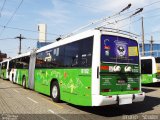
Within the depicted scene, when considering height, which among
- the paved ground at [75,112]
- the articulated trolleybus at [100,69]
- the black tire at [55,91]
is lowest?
the paved ground at [75,112]

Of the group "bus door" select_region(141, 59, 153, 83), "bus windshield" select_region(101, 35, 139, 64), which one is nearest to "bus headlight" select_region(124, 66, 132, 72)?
"bus windshield" select_region(101, 35, 139, 64)

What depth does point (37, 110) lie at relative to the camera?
10289 mm

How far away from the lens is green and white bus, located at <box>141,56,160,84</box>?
22109 millimetres

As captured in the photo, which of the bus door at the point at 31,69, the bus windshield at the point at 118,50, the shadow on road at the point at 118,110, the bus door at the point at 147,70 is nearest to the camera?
the bus windshield at the point at 118,50

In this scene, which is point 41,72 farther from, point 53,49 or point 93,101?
point 93,101

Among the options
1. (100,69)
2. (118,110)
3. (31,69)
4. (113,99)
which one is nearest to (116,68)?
(100,69)

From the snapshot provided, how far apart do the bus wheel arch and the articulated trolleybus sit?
14.3 inches

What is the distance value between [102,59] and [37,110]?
3.39m

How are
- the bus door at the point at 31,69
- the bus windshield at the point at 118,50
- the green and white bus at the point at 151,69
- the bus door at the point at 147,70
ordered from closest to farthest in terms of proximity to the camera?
the bus windshield at the point at 118,50 → the bus door at the point at 31,69 → the green and white bus at the point at 151,69 → the bus door at the point at 147,70

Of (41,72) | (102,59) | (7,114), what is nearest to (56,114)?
(7,114)

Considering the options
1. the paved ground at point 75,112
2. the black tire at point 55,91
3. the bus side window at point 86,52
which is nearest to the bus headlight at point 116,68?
the bus side window at point 86,52

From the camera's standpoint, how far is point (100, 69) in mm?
9008

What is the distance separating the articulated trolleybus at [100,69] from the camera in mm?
9031

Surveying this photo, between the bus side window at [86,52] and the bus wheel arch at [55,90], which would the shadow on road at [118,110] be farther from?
the bus side window at [86,52]
